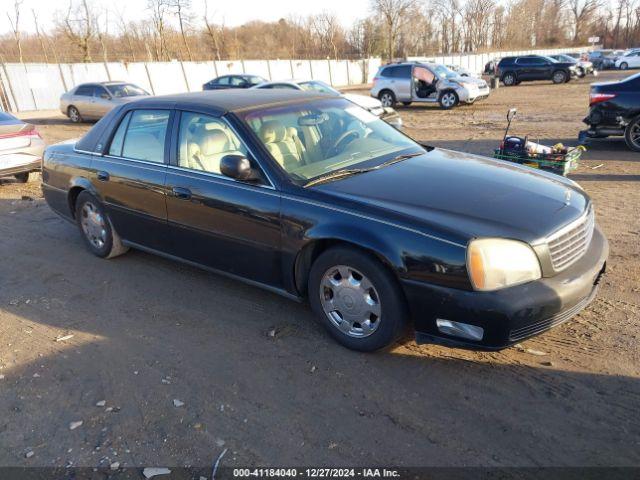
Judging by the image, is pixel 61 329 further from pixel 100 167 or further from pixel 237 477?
pixel 237 477

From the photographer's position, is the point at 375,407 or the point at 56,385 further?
the point at 56,385

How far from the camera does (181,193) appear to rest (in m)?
3.97

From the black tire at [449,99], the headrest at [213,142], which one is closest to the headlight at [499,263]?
the headrest at [213,142]

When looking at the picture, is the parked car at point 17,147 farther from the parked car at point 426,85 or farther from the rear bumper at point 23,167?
the parked car at point 426,85

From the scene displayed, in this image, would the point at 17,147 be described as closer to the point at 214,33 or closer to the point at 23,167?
the point at 23,167

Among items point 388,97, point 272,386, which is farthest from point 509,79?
point 272,386

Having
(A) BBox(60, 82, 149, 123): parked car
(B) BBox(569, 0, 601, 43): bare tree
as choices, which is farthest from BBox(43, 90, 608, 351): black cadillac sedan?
(B) BBox(569, 0, 601, 43): bare tree

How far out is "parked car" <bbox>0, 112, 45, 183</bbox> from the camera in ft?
27.6

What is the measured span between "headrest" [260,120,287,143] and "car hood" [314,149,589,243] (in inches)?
24.8

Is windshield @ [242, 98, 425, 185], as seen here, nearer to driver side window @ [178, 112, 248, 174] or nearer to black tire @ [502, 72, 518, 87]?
driver side window @ [178, 112, 248, 174]

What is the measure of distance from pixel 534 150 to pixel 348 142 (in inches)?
175

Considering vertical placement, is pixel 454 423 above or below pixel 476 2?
below

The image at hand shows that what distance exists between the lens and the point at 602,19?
82312 millimetres

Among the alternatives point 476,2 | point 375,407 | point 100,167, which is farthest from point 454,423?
point 476,2
